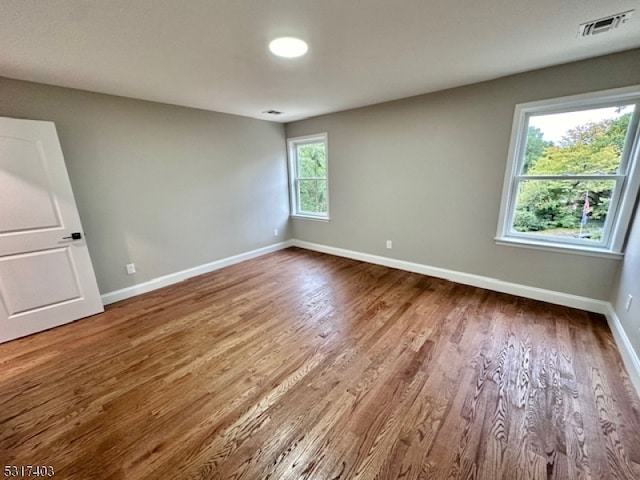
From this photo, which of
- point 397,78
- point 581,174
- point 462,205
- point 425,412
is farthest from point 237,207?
point 581,174

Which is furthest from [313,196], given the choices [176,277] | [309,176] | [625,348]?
[625,348]

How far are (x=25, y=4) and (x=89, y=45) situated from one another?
46 centimetres

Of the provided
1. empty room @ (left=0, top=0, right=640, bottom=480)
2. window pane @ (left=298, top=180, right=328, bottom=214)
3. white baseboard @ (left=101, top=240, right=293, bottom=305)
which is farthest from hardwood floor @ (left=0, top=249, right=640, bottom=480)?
window pane @ (left=298, top=180, right=328, bottom=214)

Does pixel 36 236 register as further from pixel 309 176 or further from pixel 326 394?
pixel 309 176

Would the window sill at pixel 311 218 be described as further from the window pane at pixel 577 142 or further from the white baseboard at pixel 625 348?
the white baseboard at pixel 625 348

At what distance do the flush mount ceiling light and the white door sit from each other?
89.4 inches

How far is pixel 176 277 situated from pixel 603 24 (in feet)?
15.8

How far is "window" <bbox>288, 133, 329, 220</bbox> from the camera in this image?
460cm

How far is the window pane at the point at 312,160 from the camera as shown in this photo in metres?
4.60

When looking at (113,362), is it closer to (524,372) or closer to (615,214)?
(524,372)

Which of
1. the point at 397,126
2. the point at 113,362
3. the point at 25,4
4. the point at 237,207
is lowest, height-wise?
the point at 113,362

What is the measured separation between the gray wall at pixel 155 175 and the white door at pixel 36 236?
0.24 m

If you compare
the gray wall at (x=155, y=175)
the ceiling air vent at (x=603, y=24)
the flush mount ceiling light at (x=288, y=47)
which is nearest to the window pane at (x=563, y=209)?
the ceiling air vent at (x=603, y=24)

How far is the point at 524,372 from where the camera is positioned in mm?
1888
